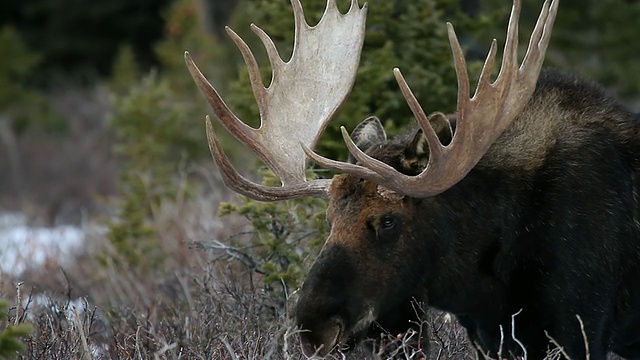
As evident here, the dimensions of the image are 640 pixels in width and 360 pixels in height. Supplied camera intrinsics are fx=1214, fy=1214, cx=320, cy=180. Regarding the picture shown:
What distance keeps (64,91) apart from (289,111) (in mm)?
22335

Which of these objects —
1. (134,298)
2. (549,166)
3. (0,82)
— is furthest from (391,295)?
(0,82)

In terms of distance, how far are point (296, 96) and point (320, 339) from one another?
1.51 metres

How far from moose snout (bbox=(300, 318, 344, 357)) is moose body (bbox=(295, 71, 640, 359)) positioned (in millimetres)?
167

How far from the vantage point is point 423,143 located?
5086 mm

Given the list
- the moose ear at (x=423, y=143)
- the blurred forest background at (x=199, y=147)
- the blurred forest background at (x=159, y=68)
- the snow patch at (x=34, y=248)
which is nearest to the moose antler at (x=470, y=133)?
the moose ear at (x=423, y=143)

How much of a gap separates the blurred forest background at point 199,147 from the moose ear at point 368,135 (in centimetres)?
82

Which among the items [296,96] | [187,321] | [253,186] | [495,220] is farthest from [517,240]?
[187,321]

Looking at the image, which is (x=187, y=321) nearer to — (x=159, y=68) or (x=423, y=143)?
(x=423, y=143)

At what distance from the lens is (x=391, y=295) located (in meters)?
5.05

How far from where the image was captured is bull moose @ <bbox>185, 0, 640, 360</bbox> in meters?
4.91

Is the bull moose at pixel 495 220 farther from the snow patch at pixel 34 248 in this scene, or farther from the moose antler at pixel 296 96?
the snow patch at pixel 34 248

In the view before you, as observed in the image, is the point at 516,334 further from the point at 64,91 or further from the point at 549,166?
the point at 64,91

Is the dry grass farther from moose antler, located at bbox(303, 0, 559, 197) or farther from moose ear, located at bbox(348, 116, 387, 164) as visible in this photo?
moose ear, located at bbox(348, 116, 387, 164)

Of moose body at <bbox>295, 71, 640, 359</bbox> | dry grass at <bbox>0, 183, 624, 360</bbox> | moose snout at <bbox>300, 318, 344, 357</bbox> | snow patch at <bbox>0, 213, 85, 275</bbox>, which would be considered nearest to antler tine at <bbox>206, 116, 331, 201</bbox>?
moose body at <bbox>295, 71, 640, 359</bbox>
